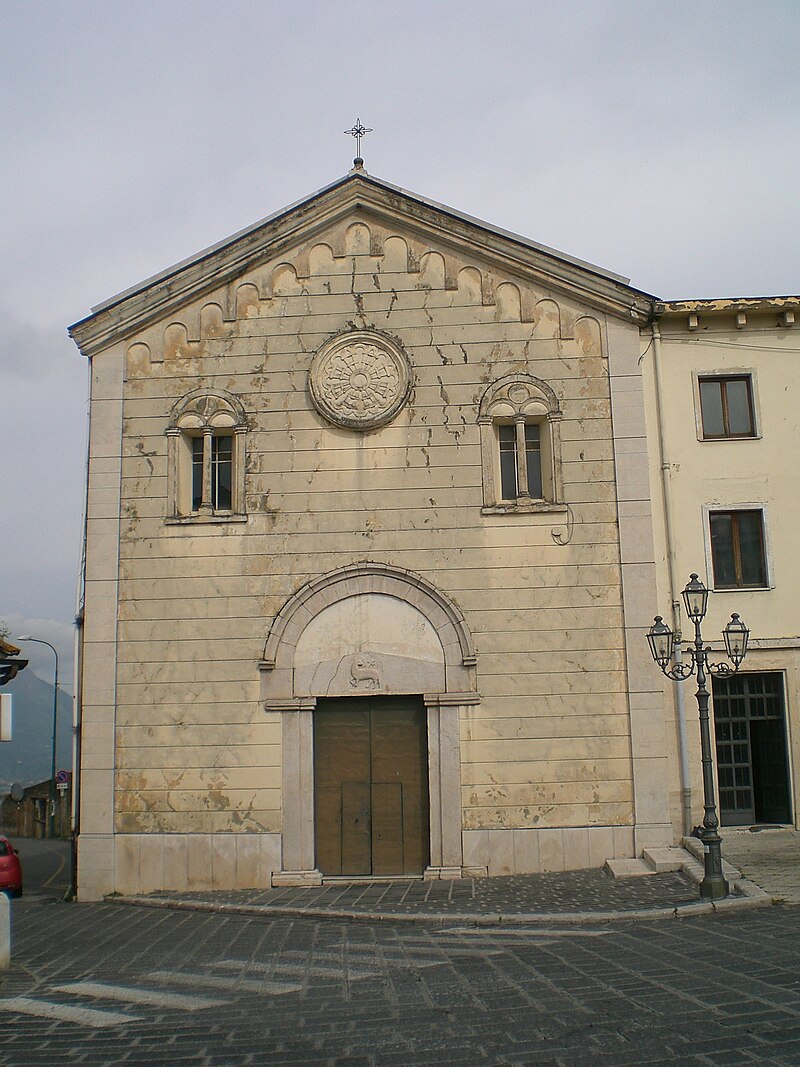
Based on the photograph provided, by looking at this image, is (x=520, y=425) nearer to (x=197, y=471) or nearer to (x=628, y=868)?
(x=197, y=471)

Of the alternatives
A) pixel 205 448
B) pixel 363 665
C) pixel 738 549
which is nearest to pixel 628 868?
pixel 363 665

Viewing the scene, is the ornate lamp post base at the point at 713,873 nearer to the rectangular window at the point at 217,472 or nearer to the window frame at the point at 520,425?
the window frame at the point at 520,425

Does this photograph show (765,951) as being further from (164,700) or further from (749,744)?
(164,700)

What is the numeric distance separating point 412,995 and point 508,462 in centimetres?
986

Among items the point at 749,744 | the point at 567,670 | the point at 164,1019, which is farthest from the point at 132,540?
the point at 749,744

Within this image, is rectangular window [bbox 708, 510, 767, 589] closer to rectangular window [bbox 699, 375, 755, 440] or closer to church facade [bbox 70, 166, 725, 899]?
church facade [bbox 70, 166, 725, 899]

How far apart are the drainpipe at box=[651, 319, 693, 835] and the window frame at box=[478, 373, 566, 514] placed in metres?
1.80

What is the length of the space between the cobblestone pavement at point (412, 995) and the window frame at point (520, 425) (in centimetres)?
711

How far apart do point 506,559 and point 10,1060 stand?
10.7 metres

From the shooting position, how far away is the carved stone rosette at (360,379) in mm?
17016

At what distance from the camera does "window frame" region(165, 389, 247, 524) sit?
17141 mm

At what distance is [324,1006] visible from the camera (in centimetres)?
901

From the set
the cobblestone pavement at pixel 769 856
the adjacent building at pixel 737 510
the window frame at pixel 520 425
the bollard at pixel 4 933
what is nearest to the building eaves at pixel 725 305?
the adjacent building at pixel 737 510

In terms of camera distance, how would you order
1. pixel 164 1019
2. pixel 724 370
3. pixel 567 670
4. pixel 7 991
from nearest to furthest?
pixel 164 1019 → pixel 7 991 → pixel 567 670 → pixel 724 370
